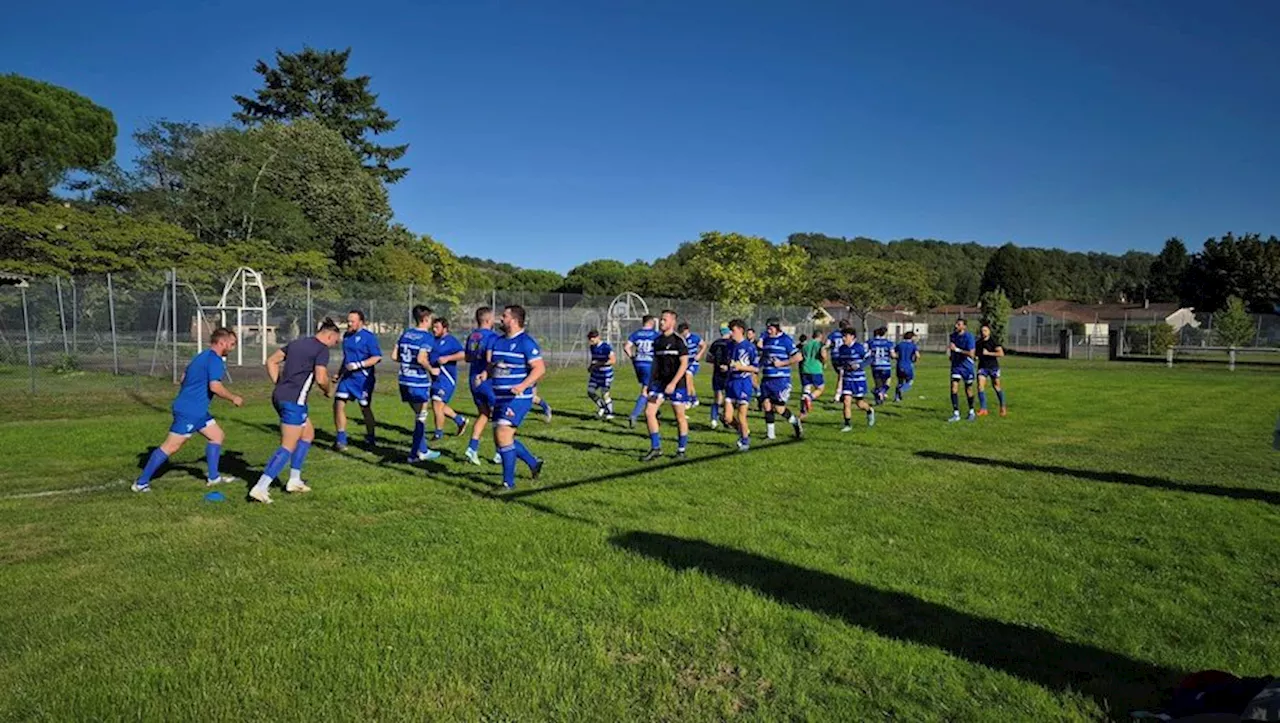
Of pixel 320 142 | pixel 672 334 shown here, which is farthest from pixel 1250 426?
pixel 320 142

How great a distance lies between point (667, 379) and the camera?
1085 cm

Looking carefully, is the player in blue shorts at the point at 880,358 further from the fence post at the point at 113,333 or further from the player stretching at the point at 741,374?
the fence post at the point at 113,333

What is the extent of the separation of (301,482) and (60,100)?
41215 mm

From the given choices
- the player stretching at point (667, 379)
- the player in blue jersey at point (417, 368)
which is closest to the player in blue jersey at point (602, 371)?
the player stretching at point (667, 379)

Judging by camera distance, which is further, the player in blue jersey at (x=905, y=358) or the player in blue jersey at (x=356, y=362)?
the player in blue jersey at (x=905, y=358)

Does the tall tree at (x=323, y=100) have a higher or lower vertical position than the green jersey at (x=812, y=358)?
higher

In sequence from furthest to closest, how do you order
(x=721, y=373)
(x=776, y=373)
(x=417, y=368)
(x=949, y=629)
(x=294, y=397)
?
(x=721, y=373) < (x=776, y=373) < (x=417, y=368) < (x=294, y=397) < (x=949, y=629)

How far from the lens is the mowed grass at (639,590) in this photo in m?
3.78

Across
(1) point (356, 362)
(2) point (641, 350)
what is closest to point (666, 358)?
(2) point (641, 350)

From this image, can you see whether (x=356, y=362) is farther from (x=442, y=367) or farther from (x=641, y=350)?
(x=641, y=350)

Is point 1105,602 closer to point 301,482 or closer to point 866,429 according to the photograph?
point 301,482

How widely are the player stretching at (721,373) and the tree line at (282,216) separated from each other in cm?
2721

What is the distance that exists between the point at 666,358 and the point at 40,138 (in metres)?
38.9

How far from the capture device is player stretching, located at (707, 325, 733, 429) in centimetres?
1278
